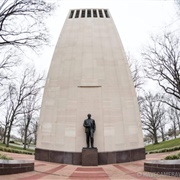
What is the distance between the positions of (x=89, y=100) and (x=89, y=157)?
3.61 m

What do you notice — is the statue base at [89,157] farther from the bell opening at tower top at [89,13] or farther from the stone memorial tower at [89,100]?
the bell opening at tower top at [89,13]

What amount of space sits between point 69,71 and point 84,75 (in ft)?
3.93

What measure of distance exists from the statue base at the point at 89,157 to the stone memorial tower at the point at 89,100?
0.37 metres

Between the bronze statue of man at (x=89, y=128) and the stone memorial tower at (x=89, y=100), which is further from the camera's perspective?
the stone memorial tower at (x=89, y=100)

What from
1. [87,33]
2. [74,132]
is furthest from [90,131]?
[87,33]

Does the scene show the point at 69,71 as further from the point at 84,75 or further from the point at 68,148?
the point at 68,148

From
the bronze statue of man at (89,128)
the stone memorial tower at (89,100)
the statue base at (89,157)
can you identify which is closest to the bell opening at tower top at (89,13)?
the stone memorial tower at (89,100)

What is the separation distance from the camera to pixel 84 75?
44.0 feet

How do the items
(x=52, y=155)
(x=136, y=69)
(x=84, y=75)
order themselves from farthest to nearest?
(x=136, y=69) < (x=84, y=75) < (x=52, y=155)

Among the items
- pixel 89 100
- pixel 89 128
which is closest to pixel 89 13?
pixel 89 100

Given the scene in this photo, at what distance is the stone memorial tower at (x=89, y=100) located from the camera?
40.3 ft

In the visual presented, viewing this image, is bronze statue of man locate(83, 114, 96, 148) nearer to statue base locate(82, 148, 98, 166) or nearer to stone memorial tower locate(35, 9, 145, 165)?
statue base locate(82, 148, 98, 166)

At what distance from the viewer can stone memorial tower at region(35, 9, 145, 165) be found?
12.3 metres

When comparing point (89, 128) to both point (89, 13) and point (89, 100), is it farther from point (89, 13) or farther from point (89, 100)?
point (89, 13)
